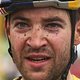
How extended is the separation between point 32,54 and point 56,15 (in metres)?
0.29

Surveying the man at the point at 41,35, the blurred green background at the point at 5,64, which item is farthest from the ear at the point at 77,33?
the blurred green background at the point at 5,64

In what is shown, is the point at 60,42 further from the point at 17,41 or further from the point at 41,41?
the point at 17,41

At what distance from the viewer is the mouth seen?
9.80ft

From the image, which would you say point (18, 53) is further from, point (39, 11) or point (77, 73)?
point (77, 73)

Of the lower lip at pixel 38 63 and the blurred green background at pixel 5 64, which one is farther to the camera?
the blurred green background at pixel 5 64

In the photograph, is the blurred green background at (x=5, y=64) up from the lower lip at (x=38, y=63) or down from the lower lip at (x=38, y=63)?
down

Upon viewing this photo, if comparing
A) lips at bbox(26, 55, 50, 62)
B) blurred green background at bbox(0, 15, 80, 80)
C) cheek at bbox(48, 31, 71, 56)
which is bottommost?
blurred green background at bbox(0, 15, 80, 80)

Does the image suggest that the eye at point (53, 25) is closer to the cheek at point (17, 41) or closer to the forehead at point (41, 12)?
the forehead at point (41, 12)

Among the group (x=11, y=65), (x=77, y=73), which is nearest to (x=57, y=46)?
(x=77, y=73)

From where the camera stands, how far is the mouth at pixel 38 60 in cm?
299

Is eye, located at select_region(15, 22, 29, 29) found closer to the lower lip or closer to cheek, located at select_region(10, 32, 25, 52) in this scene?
cheek, located at select_region(10, 32, 25, 52)

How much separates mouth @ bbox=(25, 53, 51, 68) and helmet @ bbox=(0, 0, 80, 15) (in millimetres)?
318

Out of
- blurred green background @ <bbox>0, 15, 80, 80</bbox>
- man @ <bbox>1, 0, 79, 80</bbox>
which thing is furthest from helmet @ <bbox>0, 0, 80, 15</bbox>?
blurred green background @ <bbox>0, 15, 80, 80</bbox>

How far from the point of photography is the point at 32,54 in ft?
9.82
